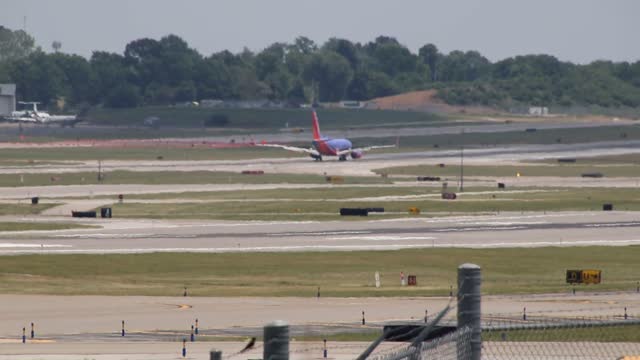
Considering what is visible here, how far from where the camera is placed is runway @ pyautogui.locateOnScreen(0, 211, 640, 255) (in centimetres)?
10325

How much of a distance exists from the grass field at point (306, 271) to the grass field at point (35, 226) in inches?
948

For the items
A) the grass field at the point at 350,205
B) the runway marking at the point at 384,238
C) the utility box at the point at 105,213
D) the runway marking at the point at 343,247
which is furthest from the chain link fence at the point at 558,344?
the utility box at the point at 105,213

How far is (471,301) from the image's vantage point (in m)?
19.7

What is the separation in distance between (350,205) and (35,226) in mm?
36973

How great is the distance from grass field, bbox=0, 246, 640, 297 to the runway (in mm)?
4432

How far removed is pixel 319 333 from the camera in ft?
189

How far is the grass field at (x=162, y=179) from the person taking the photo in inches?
7293

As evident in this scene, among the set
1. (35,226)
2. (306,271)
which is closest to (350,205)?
(35,226)

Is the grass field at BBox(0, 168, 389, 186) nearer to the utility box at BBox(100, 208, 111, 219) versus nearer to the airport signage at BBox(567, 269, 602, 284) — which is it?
the utility box at BBox(100, 208, 111, 219)

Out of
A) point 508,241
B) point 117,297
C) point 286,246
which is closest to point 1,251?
point 286,246

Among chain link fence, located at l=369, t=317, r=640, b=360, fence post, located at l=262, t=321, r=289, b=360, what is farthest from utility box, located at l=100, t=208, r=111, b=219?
fence post, located at l=262, t=321, r=289, b=360

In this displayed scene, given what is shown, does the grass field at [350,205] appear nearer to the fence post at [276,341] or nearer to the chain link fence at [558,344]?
the chain link fence at [558,344]

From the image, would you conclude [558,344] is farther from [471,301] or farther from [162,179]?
[162,179]

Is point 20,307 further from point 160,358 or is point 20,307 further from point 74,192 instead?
point 74,192
